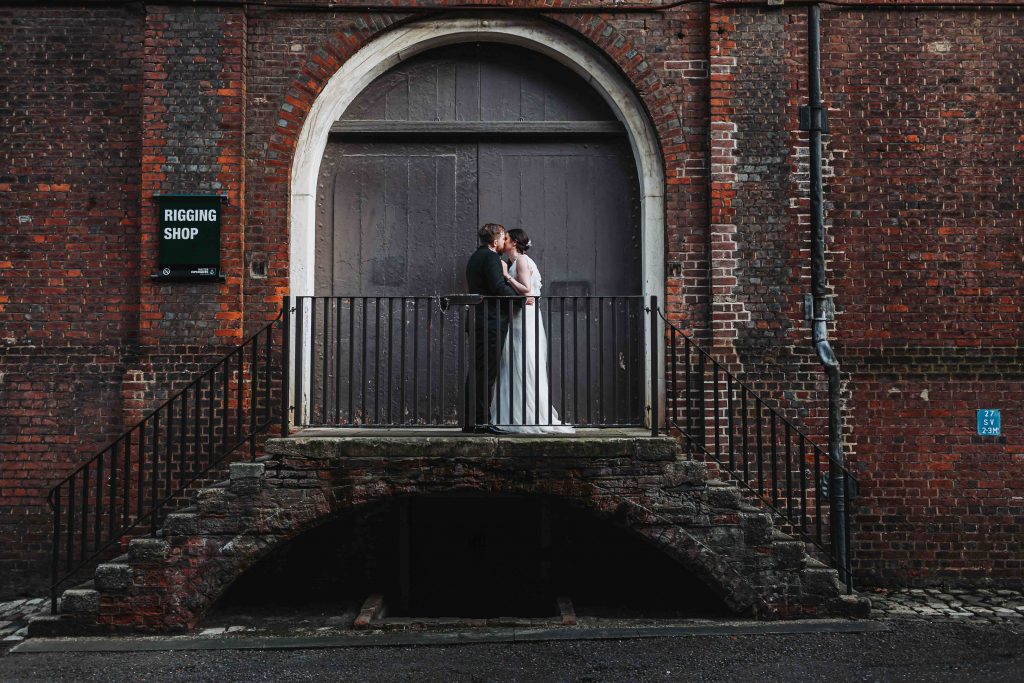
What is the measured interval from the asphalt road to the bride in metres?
1.66

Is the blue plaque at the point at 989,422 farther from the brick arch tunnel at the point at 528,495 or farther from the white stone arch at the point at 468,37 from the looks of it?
the white stone arch at the point at 468,37

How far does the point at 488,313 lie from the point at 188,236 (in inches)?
111

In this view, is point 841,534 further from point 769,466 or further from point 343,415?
point 343,415

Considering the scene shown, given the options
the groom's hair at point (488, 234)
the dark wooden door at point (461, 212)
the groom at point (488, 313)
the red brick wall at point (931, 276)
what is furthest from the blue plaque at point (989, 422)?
the groom's hair at point (488, 234)

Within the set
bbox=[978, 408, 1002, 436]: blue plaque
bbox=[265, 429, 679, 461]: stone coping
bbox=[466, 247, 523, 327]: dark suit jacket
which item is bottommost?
bbox=[265, 429, 679, 461]: stone coping

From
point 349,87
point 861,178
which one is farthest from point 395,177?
point 861,178

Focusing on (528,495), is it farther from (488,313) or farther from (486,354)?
(488,313)

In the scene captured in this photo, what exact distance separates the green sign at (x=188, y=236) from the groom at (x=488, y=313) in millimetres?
2331

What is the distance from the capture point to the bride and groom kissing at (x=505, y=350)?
6.29 m

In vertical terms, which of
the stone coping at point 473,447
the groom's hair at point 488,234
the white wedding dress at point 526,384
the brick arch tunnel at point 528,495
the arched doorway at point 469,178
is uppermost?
the arched doorway at point 469,178

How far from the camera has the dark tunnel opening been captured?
7.05 m

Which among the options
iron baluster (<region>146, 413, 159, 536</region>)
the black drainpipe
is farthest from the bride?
iron baluster (<region>146, 413, 159, 536</region>)

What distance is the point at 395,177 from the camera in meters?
7.80

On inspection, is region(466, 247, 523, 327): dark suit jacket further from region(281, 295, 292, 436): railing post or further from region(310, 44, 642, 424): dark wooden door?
region(281, 295, 292, 436): railing post
